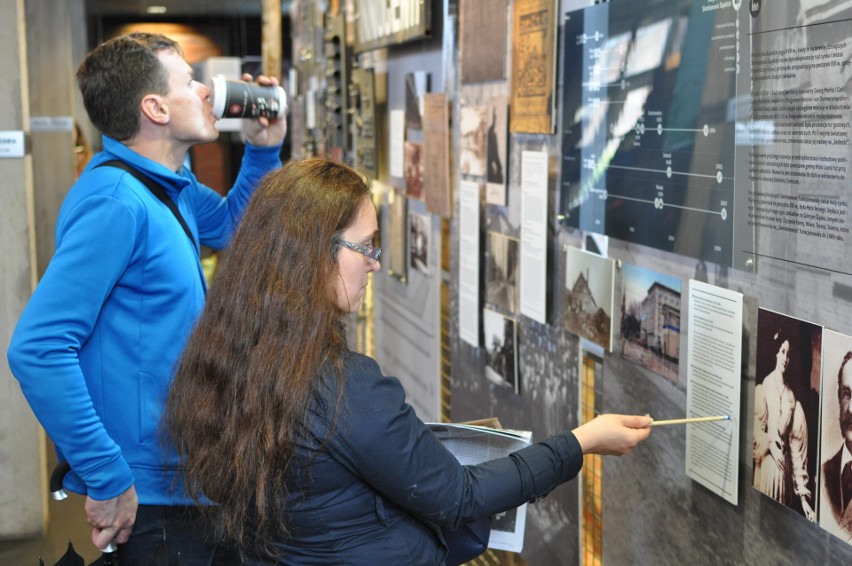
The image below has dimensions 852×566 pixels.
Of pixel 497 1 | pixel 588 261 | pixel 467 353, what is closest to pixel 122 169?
pixel 588 261

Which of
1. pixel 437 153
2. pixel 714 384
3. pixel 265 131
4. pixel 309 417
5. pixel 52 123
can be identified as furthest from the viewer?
pixel 52 123

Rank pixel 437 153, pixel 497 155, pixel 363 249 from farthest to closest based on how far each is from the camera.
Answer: pixel 437 153 → pixel 497 155 → pixel 363 249

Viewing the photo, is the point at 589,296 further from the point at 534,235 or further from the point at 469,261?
the point at 469,261

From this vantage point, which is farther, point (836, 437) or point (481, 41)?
point (481, 41)

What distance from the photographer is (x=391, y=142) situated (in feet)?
15.0

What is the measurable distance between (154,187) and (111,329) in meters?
0.34

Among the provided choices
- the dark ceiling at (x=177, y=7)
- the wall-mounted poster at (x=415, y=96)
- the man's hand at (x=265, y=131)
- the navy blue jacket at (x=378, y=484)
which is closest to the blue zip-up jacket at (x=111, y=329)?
the navy blue jacket at (x=378, y=484)

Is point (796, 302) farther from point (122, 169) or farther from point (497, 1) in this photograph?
point (497, 1)

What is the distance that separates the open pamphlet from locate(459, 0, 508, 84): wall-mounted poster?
1415 millimetres

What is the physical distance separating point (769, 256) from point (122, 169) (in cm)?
136

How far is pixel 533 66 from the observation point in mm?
2814

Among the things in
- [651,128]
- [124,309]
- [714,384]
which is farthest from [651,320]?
Answer: [124,309]

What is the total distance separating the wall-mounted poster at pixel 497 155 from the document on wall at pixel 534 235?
5.9 inches

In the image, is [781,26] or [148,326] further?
[148,326]
